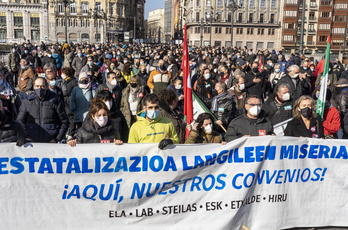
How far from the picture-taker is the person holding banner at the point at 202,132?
4.73 meters

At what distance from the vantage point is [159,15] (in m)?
182

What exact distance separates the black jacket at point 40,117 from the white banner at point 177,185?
147cm

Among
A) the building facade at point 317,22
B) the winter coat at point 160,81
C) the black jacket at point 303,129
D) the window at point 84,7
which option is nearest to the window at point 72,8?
the window at point 84,7

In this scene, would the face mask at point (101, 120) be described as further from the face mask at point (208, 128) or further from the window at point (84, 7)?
the window at point (84, 7)

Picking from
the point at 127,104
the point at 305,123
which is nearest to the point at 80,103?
the point at 127,104

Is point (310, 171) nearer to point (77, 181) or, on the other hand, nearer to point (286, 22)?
point (77, 181)

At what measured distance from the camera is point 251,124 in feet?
16.1

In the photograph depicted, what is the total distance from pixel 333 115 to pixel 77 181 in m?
3.98

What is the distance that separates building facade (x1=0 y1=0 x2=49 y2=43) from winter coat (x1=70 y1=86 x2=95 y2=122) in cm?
8572

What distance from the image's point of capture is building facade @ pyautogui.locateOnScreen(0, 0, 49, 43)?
285 ft

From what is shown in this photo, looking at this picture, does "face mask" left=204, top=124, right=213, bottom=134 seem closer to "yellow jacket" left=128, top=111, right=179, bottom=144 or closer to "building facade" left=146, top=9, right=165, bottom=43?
"yellow jacket" left=128, top=111, right=179, bottom=144

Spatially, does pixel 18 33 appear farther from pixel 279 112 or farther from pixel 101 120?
pixel 101 120

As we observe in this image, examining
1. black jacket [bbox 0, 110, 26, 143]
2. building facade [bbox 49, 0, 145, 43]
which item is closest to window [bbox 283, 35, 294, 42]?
building facade [bbox 49, 0, 145, 43]

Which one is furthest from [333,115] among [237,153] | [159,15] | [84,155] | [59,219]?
[159,15]
